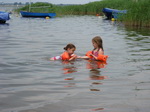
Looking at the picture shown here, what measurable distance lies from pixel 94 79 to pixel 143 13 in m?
18.4

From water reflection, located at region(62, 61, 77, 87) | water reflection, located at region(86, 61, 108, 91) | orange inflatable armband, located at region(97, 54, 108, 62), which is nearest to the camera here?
water reflection, located at region(86, 61, 108, 91)

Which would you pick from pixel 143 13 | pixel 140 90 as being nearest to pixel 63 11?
pixel 143 13

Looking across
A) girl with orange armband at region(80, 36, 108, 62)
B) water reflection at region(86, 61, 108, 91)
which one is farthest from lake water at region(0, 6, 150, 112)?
girl with orange armband at region(80, 36, 108, 62)

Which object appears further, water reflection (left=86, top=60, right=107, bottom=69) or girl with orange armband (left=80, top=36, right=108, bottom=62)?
girl with orange armband (left=80, top=36, right=108, bottom=62)

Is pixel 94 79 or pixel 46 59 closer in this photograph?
pixel 94 79

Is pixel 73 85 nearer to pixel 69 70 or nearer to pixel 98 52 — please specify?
pixel 69 70

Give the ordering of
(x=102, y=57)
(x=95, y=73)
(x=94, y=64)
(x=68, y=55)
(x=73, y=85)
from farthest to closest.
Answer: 1. (x=68, y=55)
2. (x=102, y=57)
3. (x=94, y=64)
4. (x=95, y=73)
5. (x=73, y=85)

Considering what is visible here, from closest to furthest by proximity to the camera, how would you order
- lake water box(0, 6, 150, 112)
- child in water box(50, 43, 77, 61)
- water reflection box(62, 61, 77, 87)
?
1. lake water box(0, 6, 150, 112)
2. water reflection box(62, 61, 77, 87)
3. child in water box(50, 43, 77, 61)

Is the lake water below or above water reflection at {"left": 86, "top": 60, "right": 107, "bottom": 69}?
above

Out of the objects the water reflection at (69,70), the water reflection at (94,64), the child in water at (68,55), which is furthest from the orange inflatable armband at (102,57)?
the water reflection at (69,70)

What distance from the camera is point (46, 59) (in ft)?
35.5

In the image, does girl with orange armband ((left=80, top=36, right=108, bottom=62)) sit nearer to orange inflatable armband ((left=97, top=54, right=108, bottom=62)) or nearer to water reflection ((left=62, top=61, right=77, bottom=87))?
orange inflatable armband ((left=97, top=54, right=108, bottom=62))

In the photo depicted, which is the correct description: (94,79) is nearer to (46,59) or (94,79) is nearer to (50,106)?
(50,106)

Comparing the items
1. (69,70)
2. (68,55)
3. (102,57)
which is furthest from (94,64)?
(69,70)
